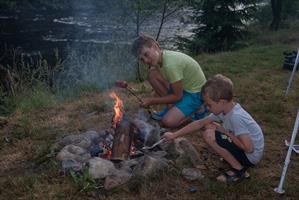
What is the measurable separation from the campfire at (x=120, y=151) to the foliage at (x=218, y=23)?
323 inches

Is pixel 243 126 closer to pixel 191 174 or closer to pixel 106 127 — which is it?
pixel 191 174

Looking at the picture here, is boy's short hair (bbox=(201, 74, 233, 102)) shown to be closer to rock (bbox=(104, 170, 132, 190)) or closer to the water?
rock (bbox=(104, 170, 132, 190))

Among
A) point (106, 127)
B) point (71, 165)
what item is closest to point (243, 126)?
point (71, 165)

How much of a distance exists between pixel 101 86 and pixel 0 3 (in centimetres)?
1700

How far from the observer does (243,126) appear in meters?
3.74

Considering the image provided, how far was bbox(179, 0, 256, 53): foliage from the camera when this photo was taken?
1246 cm

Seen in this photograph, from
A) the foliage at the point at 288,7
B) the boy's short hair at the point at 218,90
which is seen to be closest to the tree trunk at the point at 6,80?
the boy's short hair at the point at 218,90

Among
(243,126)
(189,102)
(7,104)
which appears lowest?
(7,104)

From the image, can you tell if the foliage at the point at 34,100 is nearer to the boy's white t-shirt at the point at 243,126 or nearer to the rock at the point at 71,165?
the rock at the point at 71,165

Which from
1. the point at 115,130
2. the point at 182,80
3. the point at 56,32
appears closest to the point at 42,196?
the point at 115,130

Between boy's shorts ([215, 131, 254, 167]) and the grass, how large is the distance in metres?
0.22

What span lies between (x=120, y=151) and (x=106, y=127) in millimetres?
1023

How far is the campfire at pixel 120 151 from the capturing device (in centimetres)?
403

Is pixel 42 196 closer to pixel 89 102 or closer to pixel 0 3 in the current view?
pixel 89 102
